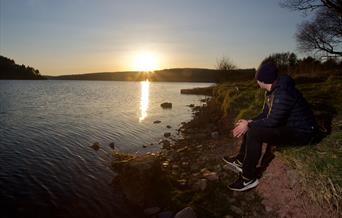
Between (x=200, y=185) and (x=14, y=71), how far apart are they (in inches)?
7191

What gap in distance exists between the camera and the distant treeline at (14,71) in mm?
156500

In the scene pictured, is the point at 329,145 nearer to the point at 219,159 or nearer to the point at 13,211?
the point at 219,159

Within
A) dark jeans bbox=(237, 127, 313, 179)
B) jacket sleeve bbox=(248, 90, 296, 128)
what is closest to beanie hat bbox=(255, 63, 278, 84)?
jacket sleeve bbox=(248, 90, 296, 128)

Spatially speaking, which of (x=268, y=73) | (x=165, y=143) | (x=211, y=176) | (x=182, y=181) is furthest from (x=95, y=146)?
(x=268, y=73)

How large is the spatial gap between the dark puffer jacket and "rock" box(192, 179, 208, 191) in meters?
2.97

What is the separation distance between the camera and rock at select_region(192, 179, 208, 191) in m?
8.05

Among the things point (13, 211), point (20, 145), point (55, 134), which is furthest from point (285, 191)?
point (55, 134)

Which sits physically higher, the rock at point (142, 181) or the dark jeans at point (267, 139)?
the dark jeans at point (267, 139)

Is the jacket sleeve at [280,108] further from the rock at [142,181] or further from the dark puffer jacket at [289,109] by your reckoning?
the rock at [142,181]

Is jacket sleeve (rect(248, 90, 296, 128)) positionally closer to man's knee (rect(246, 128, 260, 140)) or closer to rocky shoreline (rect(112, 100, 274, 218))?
man's knee (rect(246, 128, 260, 140))

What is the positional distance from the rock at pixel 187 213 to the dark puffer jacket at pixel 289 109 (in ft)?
9.55

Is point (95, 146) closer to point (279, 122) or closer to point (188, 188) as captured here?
point (188, 188)

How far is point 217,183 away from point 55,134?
13791mm

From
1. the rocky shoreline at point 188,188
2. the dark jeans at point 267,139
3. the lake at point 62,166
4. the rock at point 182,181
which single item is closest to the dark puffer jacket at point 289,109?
the dark jeans at point 267,139
